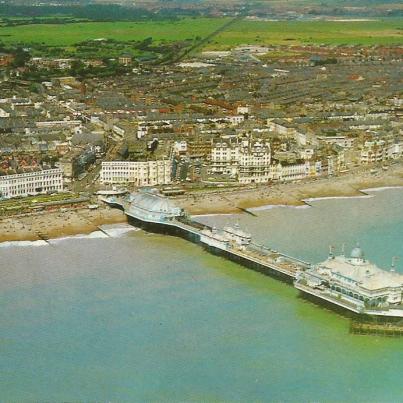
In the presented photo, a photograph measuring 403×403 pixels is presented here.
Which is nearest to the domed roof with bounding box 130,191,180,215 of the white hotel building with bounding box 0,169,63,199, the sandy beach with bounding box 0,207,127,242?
the sandy beach with bounding box 0,207,127,242

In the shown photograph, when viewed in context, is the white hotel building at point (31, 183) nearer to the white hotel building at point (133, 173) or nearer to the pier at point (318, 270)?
the white hotel building at point (133, 173)

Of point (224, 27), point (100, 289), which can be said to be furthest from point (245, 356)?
point (224, 27)

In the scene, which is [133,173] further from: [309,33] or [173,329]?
[309,33]

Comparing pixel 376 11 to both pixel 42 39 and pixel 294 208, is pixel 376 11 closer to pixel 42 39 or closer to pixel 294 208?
pixel 42 39

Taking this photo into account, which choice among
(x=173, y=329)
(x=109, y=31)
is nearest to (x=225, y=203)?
(x=173, y=329)

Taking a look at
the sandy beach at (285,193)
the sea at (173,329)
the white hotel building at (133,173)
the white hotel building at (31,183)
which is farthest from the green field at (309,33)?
the sea at (173,329)

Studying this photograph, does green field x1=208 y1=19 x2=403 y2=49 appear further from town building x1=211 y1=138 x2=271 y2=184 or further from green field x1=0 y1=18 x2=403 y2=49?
town building x1=211 y1=138 x2=271 y2=184
